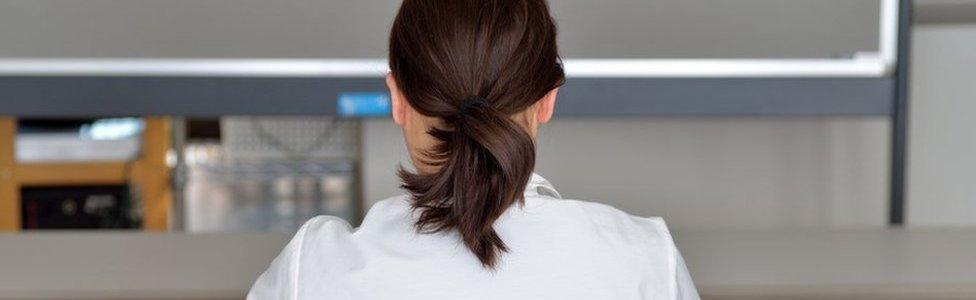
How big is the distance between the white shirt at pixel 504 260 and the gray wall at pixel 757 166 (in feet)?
4.89

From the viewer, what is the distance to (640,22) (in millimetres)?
1940

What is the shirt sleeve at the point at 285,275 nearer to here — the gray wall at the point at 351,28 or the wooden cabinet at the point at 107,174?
the gray wall at the point at 351,28

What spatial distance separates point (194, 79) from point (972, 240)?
123 centimetres

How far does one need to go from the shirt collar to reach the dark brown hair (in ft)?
0.14

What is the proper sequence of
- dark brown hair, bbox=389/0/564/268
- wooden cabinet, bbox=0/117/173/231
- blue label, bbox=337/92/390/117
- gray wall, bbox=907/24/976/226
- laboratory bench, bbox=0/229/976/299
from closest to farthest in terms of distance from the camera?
dark brown hair, bbox=389/0/564/268
laboratory bench, bbox=0/229/976/299
blue label, bbox=337/92/390/117
gray wall, bbox=907/24/976/226
wooden cabinet, bbox=0/117/173/231

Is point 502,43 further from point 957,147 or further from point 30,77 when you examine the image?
point 957,147

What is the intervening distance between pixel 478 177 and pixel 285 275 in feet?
0.51

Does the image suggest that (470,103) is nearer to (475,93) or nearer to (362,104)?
(475,93)

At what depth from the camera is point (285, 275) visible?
76 centimetres

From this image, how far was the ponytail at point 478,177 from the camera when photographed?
0.70 metres

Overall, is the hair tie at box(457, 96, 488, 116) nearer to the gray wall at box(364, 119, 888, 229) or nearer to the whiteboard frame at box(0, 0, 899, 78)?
the whiteboard frame at box(0, 0, 899, 78)

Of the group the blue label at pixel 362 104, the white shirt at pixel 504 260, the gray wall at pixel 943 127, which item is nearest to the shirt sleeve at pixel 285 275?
the white shirt at pixel 504 260

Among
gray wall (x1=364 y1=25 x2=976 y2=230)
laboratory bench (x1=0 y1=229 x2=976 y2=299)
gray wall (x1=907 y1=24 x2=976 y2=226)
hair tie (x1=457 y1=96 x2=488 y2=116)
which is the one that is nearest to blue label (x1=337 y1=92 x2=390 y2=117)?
gray wall (x1=364 y1=25 x2=976 y2=230)

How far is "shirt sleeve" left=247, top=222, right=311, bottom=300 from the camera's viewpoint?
75cm
